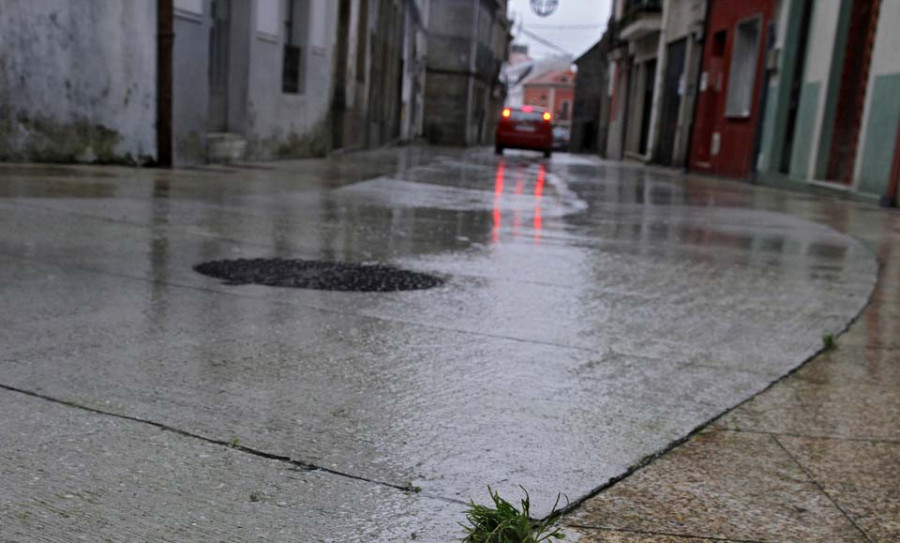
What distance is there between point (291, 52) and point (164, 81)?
14.6ft

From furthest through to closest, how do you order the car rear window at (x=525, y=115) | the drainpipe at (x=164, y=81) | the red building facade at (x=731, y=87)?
the car rear window at (x=525, y=115)
the red building facade at (x=731, y=87)
the drainpipe at (x=164, y=81)

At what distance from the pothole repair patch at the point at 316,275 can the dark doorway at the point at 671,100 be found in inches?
763

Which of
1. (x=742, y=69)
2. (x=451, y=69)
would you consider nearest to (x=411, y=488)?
(x=742, y=69)

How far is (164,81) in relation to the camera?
9445 millimetres

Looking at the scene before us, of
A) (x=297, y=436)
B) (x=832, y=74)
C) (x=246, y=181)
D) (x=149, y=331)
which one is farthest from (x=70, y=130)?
(x=832, y=74)

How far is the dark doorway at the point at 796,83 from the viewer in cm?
1462

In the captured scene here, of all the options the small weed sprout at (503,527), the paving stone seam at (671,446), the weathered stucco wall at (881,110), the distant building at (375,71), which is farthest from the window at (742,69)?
the small weed sprout at (503,527)

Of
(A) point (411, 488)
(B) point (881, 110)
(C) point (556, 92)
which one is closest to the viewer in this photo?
(A) point (411, 488)

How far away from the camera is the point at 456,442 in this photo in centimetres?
207

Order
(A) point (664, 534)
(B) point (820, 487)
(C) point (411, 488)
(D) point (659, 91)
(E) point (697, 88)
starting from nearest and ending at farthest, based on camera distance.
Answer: (A) point (664, 534) < (C) point (411, 488) < (B) point (820, 487) < (E) point (697, 88) < (D) point (659, 91)

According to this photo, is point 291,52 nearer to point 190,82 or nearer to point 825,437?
point 190,82

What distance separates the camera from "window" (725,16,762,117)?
58.7 ft

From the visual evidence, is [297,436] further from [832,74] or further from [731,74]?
[731,74]

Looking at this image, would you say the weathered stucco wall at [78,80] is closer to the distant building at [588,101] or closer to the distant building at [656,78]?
the distant building at [656,78]
